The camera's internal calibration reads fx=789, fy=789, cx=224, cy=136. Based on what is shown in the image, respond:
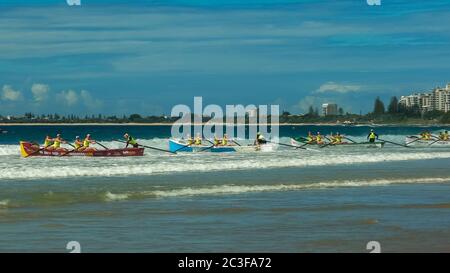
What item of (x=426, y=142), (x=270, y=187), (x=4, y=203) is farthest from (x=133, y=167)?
(x=426, y=142)

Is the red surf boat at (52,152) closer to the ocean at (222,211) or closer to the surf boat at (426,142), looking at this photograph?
the ocean at (222,211)

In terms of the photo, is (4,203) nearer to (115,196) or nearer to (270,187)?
(115,196)

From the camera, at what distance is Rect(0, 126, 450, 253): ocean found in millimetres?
12359

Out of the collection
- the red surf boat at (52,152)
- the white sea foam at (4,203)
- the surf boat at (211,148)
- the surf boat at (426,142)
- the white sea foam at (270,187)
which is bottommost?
the surf boat at (426,142)

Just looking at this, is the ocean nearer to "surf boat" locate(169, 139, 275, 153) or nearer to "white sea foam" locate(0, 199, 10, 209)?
"white sea foam" locate(0, 199, 10, 209)

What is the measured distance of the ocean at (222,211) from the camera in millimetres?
12359

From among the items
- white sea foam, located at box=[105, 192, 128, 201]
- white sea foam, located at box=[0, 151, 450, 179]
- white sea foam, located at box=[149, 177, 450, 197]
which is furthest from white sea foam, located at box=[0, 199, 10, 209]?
white sea foam, located at box=[0, 151, 450, 179]

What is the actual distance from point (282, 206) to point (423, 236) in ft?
14.7

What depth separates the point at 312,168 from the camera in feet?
101

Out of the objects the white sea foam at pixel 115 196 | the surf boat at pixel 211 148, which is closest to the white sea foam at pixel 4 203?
the white sea foam at pixel 115 196

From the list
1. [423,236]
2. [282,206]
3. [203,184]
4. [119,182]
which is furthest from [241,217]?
[119,182]
